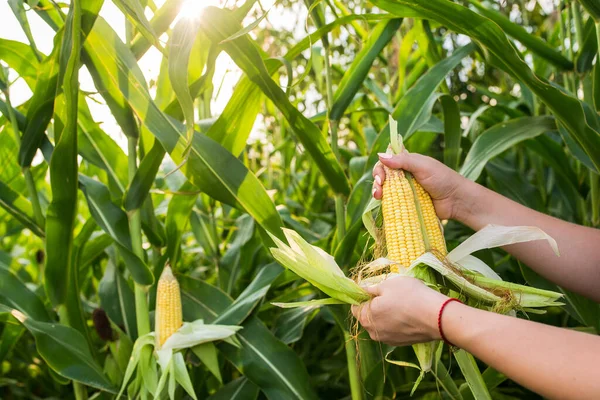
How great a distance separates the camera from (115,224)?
169cm

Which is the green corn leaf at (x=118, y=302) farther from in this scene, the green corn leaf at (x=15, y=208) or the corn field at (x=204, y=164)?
the green corn leaf at (x=15, y=208)

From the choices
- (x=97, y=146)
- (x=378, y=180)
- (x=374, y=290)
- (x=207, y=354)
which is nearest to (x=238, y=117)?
(x=97, y=146)

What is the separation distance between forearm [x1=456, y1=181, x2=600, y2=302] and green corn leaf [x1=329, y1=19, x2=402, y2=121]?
49cm

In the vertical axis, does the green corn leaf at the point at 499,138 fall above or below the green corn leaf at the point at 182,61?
below

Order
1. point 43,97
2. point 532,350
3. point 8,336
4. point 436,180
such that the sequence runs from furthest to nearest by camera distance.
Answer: point 8,336, point 43,97, point 436,180, point 532,350

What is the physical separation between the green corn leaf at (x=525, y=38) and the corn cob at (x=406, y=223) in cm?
83

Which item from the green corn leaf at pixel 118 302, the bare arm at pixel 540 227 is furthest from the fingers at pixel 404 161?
the green corn leaf at pixel 118 302

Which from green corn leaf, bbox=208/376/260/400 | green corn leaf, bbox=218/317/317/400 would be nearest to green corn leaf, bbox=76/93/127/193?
green corn leaf, bbox=218/317/317/400

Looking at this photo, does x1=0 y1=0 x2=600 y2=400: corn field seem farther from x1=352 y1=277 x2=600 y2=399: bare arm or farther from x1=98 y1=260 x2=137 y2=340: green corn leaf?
x1=352 y1=277 x2=600 y2=399: bare arm

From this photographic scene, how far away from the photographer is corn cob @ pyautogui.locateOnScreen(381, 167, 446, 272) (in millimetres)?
1152

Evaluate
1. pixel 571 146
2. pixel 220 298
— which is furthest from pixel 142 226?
pixel 571 146

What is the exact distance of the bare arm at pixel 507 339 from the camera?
902 millimetres

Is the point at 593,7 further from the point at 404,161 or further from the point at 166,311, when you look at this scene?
the point at 166,311

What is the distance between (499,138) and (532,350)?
3.17 feet
